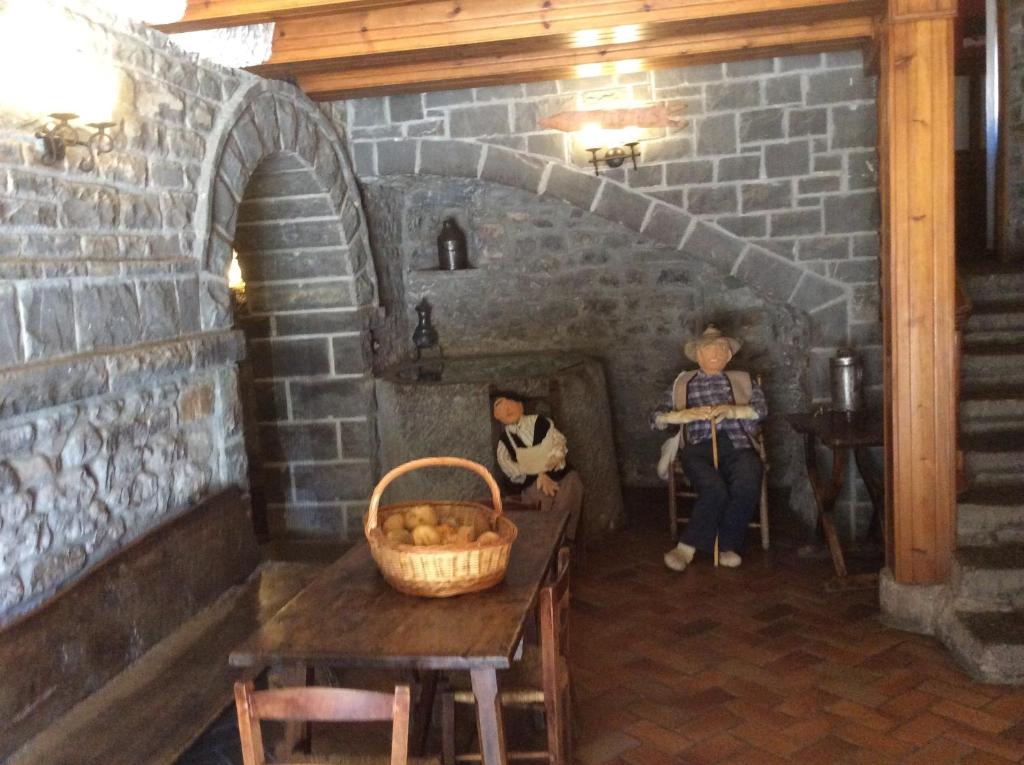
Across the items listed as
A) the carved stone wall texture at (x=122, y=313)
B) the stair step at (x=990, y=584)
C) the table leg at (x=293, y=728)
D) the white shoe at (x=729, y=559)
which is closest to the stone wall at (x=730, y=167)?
the white shoe at (x=729, y=559)

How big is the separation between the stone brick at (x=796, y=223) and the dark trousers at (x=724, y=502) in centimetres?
117

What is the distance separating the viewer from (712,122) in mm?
4832

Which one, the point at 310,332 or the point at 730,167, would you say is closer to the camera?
the point at 730,167

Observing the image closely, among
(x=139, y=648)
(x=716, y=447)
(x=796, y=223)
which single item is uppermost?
(x=796, y=223)

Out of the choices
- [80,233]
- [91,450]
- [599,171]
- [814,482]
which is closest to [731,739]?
[814,482]

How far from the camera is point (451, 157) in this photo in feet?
16.5

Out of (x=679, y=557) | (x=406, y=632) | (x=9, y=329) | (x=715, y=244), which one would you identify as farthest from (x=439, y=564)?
(x=715, y=244)

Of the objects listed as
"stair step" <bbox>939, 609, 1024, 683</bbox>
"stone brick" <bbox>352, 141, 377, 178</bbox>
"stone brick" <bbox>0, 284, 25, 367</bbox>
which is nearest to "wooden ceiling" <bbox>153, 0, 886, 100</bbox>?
"stone brick" <bbox>352, 141, 377, 178</bbox>

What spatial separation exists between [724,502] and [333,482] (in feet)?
6.97

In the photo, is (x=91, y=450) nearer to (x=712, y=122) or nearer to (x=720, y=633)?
(x=720, y=633)

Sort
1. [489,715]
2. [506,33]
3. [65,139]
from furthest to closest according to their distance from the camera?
[506,33], [65,139], [489,715]

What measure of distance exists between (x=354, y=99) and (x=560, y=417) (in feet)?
6.65

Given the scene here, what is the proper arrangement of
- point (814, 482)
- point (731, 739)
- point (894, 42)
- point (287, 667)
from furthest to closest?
point (814, 482)
point (894, 42)
point (731, 739)
point (287, 667)

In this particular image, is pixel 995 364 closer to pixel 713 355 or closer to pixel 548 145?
pixel 713 355
